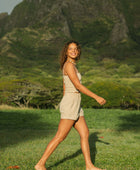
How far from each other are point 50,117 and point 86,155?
11.4 meters

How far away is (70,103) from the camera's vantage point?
12.9 feet

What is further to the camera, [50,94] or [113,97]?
[50,94]

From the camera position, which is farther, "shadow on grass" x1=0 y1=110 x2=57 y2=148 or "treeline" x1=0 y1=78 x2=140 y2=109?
"treeline" x1=0 y1=78 x2=140 y2=109

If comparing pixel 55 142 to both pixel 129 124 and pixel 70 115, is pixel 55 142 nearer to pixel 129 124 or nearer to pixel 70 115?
pixel 70 115

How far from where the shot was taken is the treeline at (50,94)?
76.1 feet

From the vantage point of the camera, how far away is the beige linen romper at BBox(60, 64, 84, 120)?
12.8 feet

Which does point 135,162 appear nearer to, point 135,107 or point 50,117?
point 50,117

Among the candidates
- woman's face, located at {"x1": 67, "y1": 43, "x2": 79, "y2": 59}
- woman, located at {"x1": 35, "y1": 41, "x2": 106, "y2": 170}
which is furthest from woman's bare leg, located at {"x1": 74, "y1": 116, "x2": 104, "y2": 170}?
woman's face, located at {"x1": 67, "y1": 43, "x2": 79, "y2": 59}

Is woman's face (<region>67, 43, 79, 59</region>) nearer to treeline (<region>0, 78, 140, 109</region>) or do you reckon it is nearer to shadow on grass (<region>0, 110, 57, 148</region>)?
shadow on grass (<region>0, 110, 57, 148</region>)

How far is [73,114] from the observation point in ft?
12.8

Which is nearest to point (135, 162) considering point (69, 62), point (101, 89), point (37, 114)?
point (69, 62)

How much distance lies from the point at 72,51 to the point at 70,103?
93 centimetres

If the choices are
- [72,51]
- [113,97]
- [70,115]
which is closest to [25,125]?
[72,51]

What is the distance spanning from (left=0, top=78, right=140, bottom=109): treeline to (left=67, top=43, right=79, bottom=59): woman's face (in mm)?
18765
